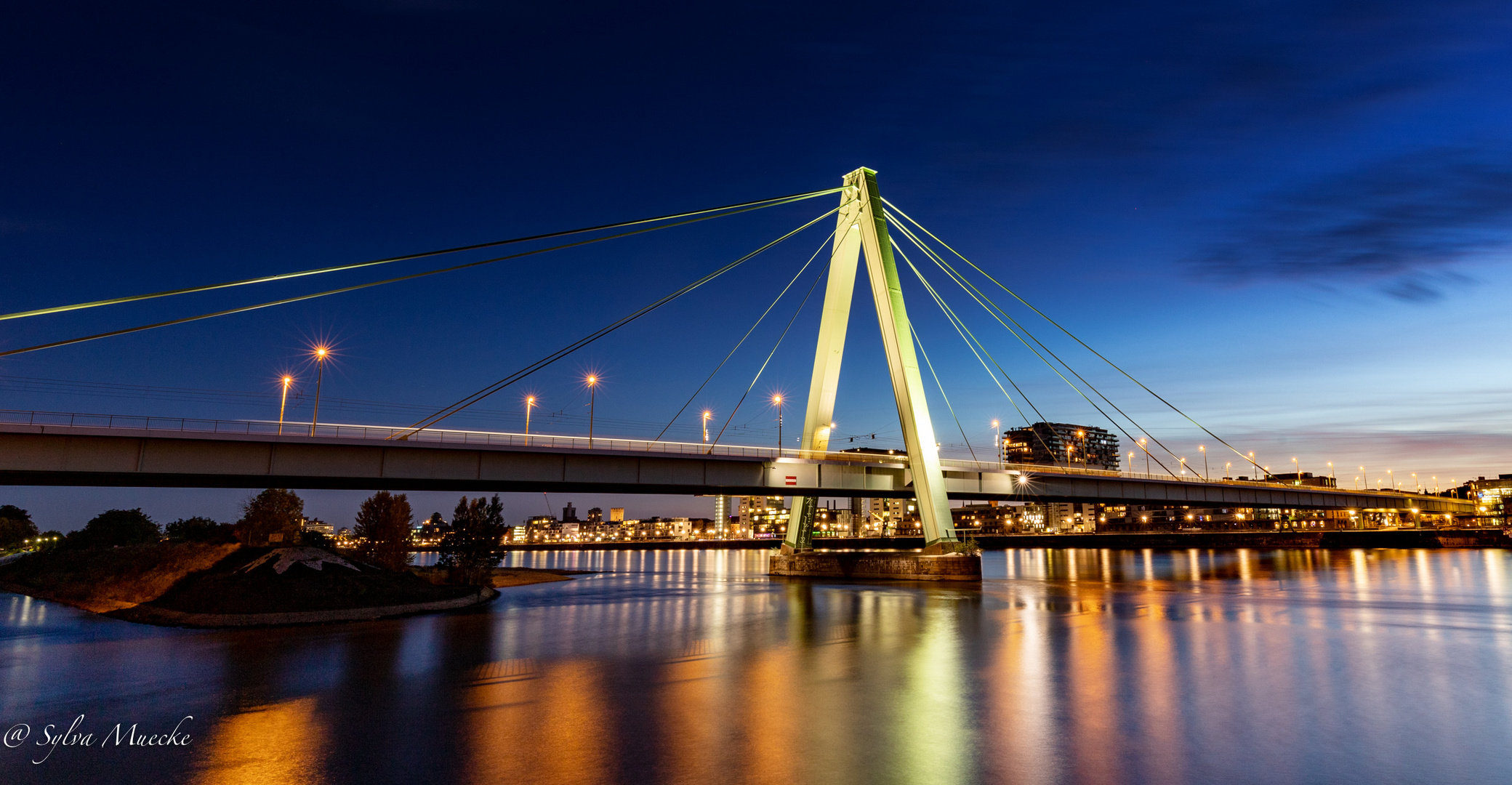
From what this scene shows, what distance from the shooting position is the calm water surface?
11.9m

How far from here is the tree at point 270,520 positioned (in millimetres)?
58531

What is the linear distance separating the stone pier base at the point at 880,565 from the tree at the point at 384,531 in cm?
2940

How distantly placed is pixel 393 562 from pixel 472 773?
51654 mm

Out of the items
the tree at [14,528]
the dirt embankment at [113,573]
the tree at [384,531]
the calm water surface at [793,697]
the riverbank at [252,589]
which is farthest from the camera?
the tree at [14,528]

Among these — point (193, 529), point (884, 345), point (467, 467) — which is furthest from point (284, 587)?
point (193, 529)

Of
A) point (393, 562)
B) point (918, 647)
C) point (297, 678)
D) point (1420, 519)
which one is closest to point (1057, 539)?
point (1420, 519)

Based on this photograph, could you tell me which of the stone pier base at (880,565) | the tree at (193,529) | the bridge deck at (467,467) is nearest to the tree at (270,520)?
the tree at (193,529)

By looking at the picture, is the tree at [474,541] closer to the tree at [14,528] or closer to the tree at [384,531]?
the tree at [384,531]

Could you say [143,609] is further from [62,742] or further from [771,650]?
[771,650]

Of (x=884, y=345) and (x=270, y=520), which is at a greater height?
(x=884, y=345)

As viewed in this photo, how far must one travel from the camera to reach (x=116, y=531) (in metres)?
85.7

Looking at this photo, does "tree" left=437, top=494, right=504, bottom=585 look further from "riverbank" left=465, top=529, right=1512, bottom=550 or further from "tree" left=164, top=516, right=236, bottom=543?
"riverbank" left=465, top=529, right=1512, bottom=550

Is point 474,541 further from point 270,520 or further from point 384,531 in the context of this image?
point 270,520

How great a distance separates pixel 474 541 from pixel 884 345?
3020 cm
